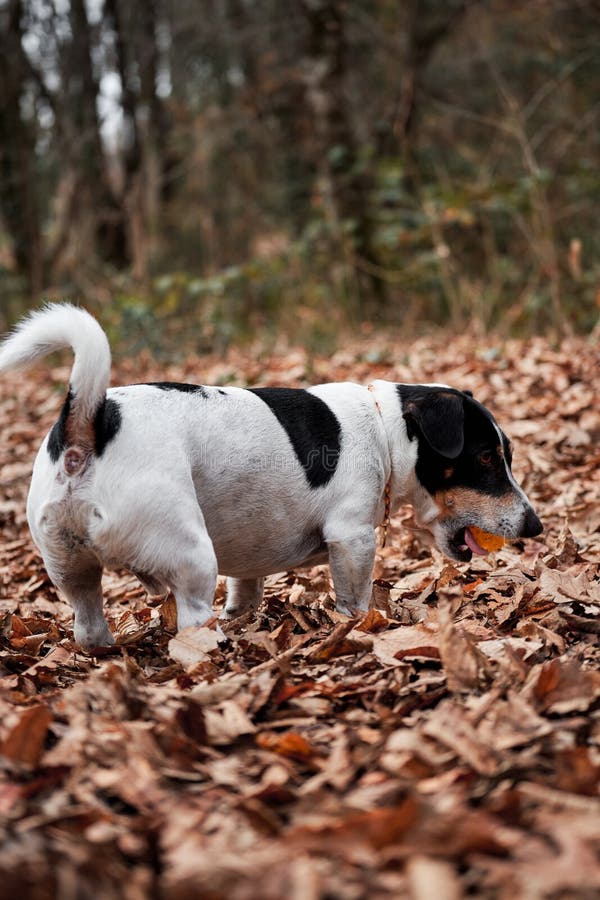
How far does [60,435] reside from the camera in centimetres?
356

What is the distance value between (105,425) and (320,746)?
1.51m

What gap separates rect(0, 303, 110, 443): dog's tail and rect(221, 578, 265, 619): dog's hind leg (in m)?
1.42

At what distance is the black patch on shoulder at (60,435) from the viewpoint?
3514mm

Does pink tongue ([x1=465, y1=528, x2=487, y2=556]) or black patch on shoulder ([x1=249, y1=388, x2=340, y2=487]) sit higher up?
black patch on shoulder ([x1=249, y1=388, x2=340, y2=487])

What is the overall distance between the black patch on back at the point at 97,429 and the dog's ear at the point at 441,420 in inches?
56.5

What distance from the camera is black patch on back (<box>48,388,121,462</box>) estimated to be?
139 inches

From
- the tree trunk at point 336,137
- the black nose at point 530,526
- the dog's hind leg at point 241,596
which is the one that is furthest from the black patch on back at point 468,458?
the tree trunk at point 336,137

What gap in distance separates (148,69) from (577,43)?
38.3ft

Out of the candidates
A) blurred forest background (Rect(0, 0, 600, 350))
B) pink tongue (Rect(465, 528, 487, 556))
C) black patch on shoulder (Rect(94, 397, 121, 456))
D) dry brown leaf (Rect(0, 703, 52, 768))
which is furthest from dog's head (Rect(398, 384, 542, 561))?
blurred forest background (Rect(0, 0, 600, 350))

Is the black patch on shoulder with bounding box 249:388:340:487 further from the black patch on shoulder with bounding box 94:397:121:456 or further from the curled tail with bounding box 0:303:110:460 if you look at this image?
the curled tail with bounding box 0:303:110:460

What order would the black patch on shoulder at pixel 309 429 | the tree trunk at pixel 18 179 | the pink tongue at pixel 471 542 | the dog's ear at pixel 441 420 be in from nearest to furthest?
the black patch on shoulder at pixel 309 429 < the dog's ear at pixel 441 420 < the pink tongue at pixel 471 542 < the tree trunk at pixel 18 179

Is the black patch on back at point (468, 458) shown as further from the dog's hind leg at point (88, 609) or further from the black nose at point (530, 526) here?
the dog's hind leg at point (88, 609)

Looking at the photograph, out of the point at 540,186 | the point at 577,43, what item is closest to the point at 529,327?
the point at 540,186

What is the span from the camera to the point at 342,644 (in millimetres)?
Result: 3553
